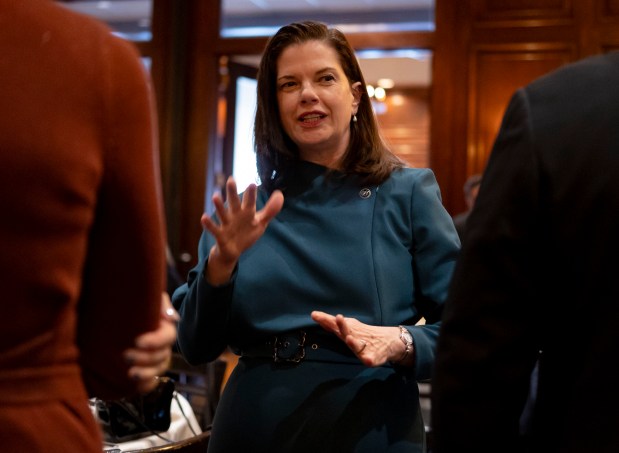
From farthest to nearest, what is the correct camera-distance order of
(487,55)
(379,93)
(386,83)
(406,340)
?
1. (386,83)
2. (379,93)
3. (487,55)
4. (406,340)

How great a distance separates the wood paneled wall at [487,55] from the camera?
6.65 meters

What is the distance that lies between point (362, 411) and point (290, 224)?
459 mm

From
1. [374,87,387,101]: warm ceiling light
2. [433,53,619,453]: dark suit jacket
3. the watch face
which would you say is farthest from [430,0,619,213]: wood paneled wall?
[433,53,619,453]: dark suit jacket

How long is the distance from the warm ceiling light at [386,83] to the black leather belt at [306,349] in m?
9.82

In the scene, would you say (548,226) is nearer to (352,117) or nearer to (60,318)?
(60,318)

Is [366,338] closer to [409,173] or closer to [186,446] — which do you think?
[409,173]

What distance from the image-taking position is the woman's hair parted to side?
204cm

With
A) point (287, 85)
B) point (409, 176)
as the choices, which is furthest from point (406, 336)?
point (287, 85)

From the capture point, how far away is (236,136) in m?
7.46

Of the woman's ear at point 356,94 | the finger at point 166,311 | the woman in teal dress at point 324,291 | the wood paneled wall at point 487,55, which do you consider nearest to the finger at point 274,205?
the woman in teal dress at point 324,291

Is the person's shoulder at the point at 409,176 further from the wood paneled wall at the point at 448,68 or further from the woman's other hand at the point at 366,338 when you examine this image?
the wood paneled wall at the point at 448,68

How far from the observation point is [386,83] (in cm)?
1148

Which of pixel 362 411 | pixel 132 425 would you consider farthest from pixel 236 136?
pixel 362 411

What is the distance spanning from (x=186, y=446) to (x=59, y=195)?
1.27 metres
